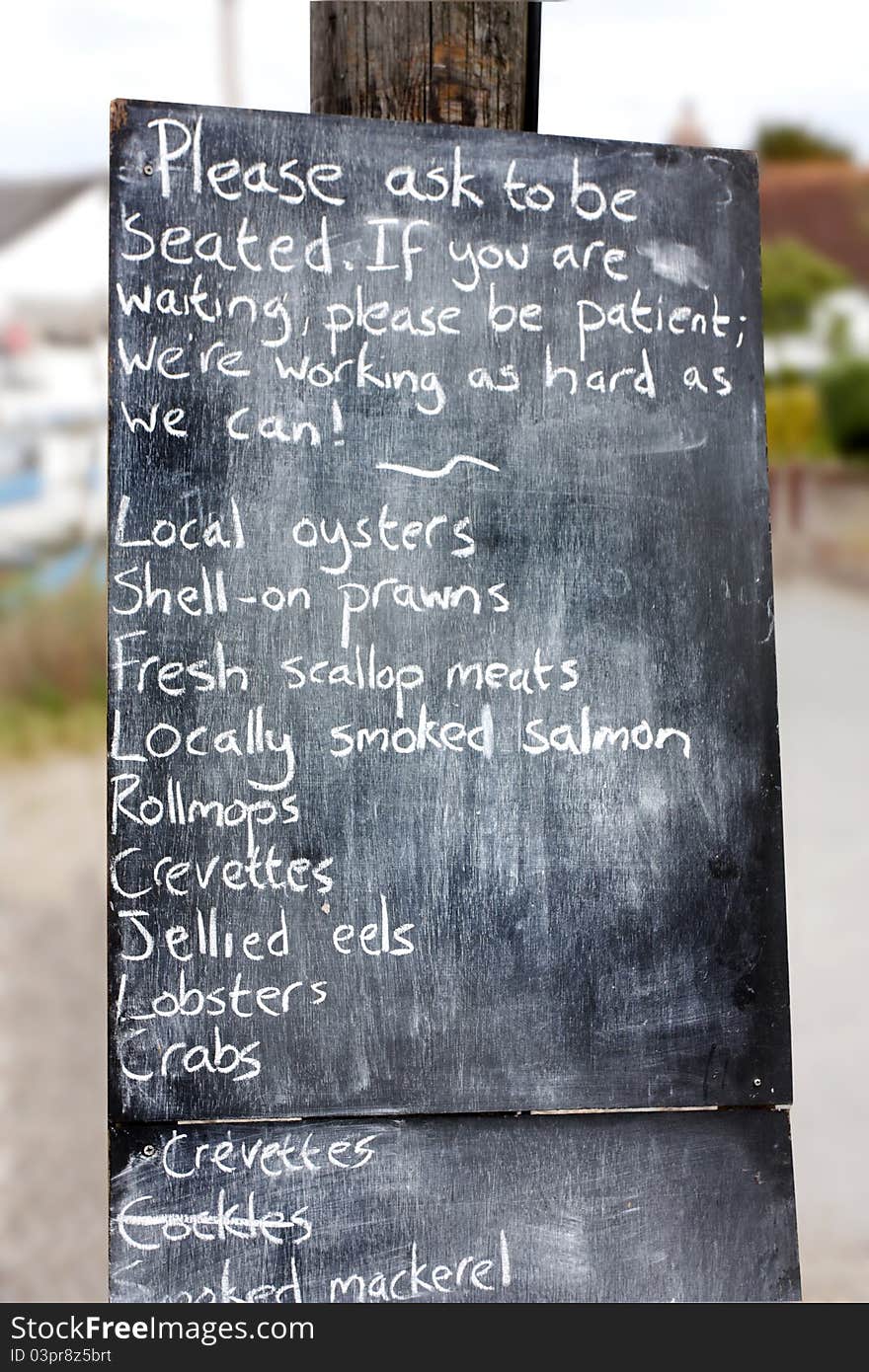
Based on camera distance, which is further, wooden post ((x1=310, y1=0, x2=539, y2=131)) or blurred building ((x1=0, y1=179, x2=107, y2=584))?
blurred building ((x1=0, y1=179, x2=107, y2=584))

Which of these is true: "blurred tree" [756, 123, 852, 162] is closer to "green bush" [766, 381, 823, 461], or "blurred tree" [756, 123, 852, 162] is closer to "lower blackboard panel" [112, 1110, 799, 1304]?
"green bush" [766, 381, 823, 461]

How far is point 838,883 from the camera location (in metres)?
6.88

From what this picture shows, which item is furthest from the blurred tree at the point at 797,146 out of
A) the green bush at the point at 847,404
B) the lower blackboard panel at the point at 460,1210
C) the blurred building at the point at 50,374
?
the lower blackboard panel at the point at 460,1210

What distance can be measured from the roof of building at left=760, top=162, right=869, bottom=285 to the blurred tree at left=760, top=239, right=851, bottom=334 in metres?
0.08

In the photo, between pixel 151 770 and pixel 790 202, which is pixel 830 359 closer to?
pixel 790 202

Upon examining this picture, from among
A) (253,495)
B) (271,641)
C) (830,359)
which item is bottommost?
(271,641)

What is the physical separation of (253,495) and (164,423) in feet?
0.54

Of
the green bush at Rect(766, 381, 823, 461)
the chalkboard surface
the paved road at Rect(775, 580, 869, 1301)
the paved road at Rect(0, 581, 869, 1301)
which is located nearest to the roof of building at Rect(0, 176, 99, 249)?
the paved road at Rect(0, 581, 869, 1301)

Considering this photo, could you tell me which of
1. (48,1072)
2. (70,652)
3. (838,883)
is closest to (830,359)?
(838,883)

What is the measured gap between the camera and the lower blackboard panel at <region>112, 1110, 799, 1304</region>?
1714 millimetres

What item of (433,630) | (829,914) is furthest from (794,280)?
(433,630)

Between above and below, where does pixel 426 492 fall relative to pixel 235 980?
above

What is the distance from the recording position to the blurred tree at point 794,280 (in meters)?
7.02

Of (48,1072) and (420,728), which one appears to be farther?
(48,1072)
